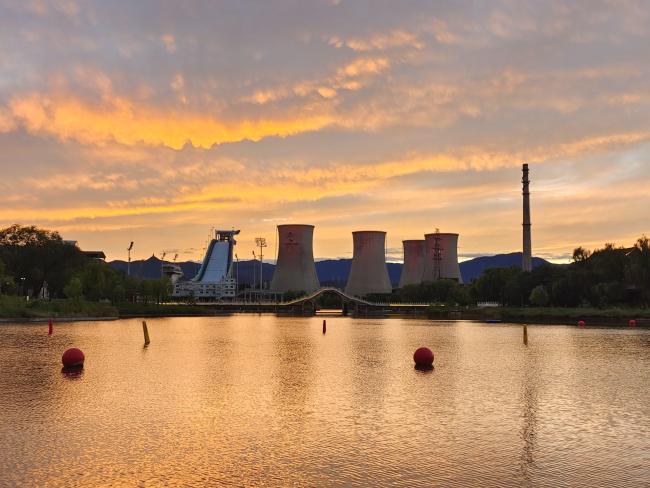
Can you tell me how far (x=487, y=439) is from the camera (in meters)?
15.5

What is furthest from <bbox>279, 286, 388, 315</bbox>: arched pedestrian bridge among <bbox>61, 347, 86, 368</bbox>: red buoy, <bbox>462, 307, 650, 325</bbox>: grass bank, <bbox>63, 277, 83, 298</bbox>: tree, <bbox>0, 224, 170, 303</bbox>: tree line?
<bbox>61, 347, 86, 368</bbox>: red buoy

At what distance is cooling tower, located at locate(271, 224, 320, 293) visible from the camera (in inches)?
5689

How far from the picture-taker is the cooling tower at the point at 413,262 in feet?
563

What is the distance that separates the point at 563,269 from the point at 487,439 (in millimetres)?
92141

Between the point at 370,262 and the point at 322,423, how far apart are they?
129m

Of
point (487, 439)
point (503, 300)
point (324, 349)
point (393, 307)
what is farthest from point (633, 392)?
point (393, 307)

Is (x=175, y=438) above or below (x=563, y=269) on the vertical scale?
below

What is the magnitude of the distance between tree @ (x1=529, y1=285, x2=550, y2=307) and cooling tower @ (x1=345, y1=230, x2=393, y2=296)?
5110cm

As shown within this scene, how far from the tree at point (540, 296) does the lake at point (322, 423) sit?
2508 inches

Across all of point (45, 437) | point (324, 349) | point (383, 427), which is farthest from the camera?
point (324, 349)

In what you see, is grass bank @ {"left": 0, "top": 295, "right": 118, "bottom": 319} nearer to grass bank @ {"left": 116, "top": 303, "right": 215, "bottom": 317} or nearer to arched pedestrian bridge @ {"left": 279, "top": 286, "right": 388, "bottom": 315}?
grass bank @ {"left": 116, "top": 303, "right": 215, "bottom": 317}

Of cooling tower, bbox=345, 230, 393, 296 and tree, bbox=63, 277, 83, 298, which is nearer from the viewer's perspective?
tree, bbox=63, 277, 83, 298

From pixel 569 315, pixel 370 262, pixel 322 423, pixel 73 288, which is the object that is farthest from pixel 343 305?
pixel 322 423

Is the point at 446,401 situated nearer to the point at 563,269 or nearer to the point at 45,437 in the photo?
the point at 45,437
